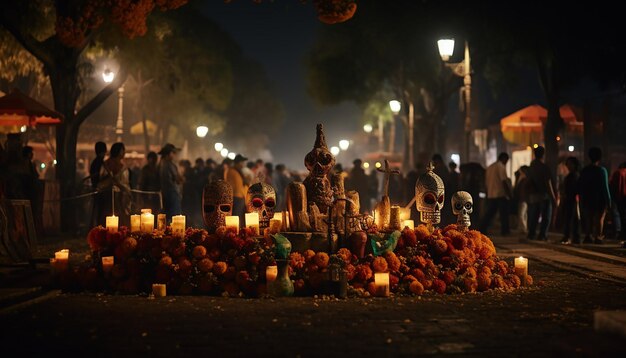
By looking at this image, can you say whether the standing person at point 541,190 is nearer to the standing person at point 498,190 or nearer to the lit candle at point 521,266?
the standing person at point 498,190

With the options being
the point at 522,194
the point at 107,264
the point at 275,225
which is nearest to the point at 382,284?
the point at 275,225

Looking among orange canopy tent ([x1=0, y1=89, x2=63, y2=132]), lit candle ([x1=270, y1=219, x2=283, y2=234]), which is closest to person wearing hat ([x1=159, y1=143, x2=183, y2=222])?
orange canopy tent ([x1=0, y1=89, x2=63, y2=132])

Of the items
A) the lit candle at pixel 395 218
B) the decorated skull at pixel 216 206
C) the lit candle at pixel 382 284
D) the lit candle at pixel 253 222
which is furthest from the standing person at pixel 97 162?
the lit candle at pixel 382 284

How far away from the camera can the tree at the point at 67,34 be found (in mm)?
19938

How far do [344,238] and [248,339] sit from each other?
13.1ft

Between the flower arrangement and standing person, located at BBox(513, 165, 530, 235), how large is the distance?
886 centimetres

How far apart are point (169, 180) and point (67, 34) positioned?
185 inches

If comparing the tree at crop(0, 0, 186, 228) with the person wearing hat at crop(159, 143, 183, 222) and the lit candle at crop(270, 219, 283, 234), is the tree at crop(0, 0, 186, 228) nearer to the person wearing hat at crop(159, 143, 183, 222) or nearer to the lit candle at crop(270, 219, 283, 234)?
the person wearing hat at crop(159, 143, 183, 222)

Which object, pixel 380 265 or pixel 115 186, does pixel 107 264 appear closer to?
pixel 380 265

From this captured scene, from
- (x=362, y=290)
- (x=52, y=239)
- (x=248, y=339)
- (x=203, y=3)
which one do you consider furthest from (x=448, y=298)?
(x=203, y=3)

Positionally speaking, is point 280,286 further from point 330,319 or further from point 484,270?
point 484,270

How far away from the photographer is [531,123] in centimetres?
3309

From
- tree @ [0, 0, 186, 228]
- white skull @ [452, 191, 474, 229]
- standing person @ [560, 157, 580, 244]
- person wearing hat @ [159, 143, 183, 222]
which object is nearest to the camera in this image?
white skull @ [452, 191, 474, 229]

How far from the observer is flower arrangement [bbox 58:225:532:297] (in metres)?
11.1
